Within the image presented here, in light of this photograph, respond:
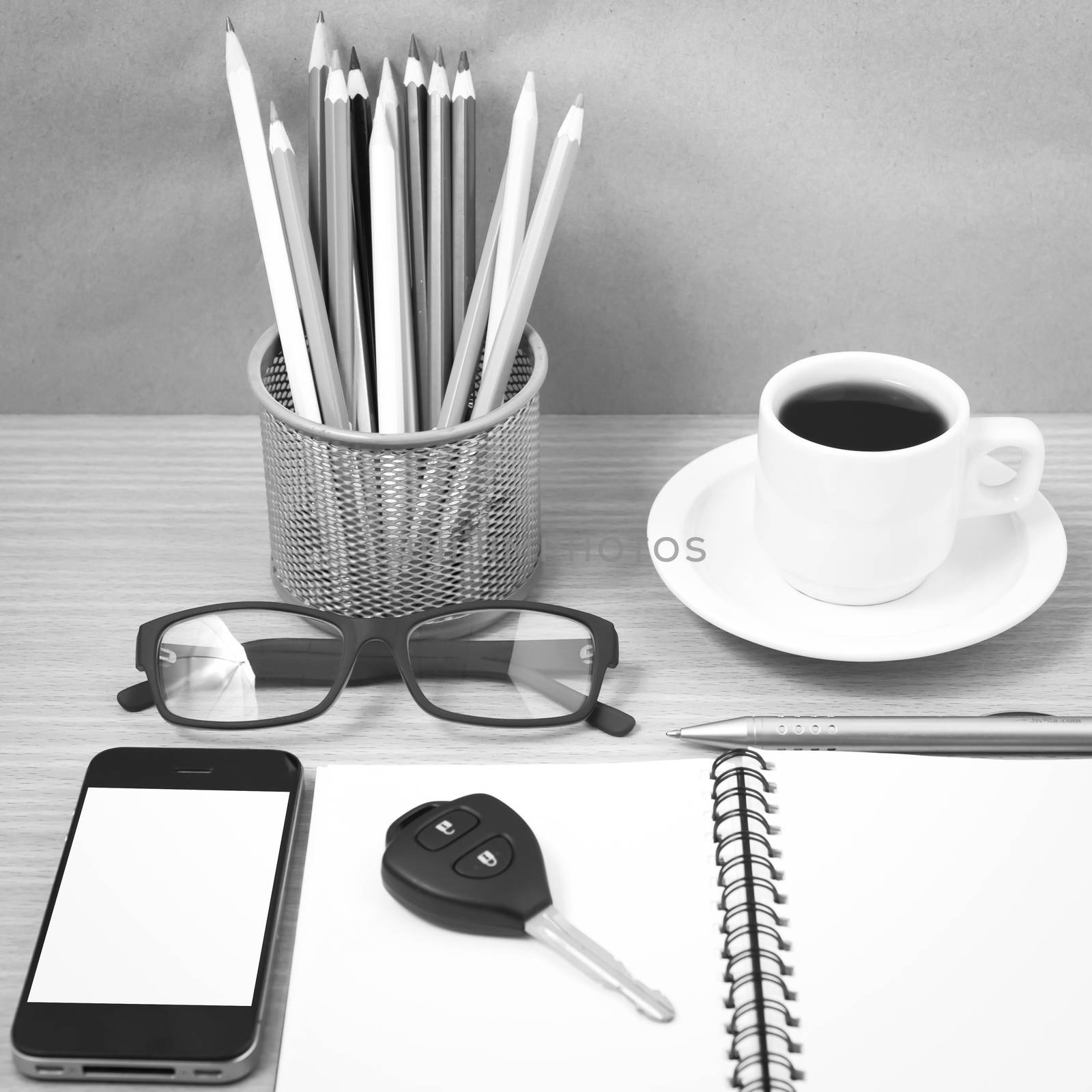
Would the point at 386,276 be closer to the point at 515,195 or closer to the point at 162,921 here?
the point at 515,195

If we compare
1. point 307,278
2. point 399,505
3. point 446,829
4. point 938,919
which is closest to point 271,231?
point 307,278

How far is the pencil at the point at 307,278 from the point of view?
56 centimetres

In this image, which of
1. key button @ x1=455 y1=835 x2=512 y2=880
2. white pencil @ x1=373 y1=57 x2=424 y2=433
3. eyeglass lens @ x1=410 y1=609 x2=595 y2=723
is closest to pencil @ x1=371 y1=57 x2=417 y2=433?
white pencil @ x1=373 y1=57 x2=424 y2=433

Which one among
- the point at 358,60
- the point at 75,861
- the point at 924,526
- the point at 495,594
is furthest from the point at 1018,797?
the point at 358,60

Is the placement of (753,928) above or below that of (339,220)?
below

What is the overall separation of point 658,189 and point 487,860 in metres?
0.40

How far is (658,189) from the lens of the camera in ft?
2.26

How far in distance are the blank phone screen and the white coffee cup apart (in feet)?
0.87

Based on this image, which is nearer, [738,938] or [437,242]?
[738,938]

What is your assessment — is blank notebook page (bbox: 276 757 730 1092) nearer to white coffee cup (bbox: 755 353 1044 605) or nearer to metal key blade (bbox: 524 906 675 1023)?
metal key blade (bbox: 524 906 675 1023)

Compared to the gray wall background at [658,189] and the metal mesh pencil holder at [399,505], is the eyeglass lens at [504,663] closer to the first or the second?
the metal mesh pencil holder at [399,505]

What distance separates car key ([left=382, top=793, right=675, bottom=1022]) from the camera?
438 mm

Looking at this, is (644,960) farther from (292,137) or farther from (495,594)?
(292,137)

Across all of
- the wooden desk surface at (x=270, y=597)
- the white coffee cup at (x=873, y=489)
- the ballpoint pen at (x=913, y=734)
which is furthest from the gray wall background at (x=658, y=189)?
the ballpoint pen at (x=913, y=734)
